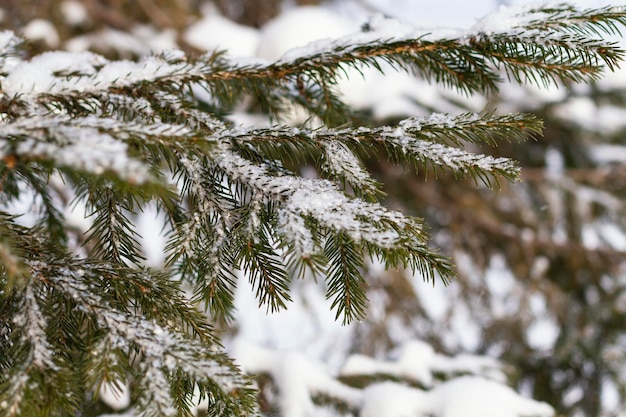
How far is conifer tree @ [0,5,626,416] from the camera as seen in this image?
877mm

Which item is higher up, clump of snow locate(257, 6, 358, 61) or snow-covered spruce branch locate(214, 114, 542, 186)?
clump of snow locate(257, 6, 358, 61)

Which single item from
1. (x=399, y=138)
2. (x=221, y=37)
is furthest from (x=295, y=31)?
(x=399, y=138)

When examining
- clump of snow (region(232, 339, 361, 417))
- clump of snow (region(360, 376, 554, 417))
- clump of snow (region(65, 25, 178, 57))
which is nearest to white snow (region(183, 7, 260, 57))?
clump of snow (region(65, 25, 178, 57))

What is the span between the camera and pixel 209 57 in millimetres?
1471

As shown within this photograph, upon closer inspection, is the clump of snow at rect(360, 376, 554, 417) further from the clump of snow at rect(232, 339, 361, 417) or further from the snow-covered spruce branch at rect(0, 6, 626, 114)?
the snow-covered spruce branch at rect(0, 6, 626, 114)

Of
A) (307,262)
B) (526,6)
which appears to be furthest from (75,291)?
(526,6)

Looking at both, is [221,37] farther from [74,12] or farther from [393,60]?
[393,60]

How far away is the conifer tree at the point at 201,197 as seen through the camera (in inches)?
34.5

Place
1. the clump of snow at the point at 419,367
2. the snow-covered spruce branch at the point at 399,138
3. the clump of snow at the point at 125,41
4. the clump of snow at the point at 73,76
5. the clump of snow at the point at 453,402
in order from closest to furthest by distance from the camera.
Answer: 1. the snow-covered spruce branch at the point at 399,138
2. the clump of snow at the point at 73,76
3. the clump of snow at the point at 453,402
4. the clump of snow at the point at 419,367
5. the clump of snow at the point at 125,41

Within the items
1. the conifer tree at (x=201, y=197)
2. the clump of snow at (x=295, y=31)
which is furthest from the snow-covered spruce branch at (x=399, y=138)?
the clump of snow at (x=295, y=31)

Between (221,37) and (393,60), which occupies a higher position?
(221,37)

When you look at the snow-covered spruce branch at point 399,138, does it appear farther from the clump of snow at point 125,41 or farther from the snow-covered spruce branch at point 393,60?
the clump of snow at point 125,41

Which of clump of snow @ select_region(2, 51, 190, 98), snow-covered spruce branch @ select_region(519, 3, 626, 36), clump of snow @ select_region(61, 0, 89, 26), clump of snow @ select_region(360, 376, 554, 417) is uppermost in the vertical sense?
clump of snow @ select_region(61, 0, 89, 26)

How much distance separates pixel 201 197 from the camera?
106 centimetres
